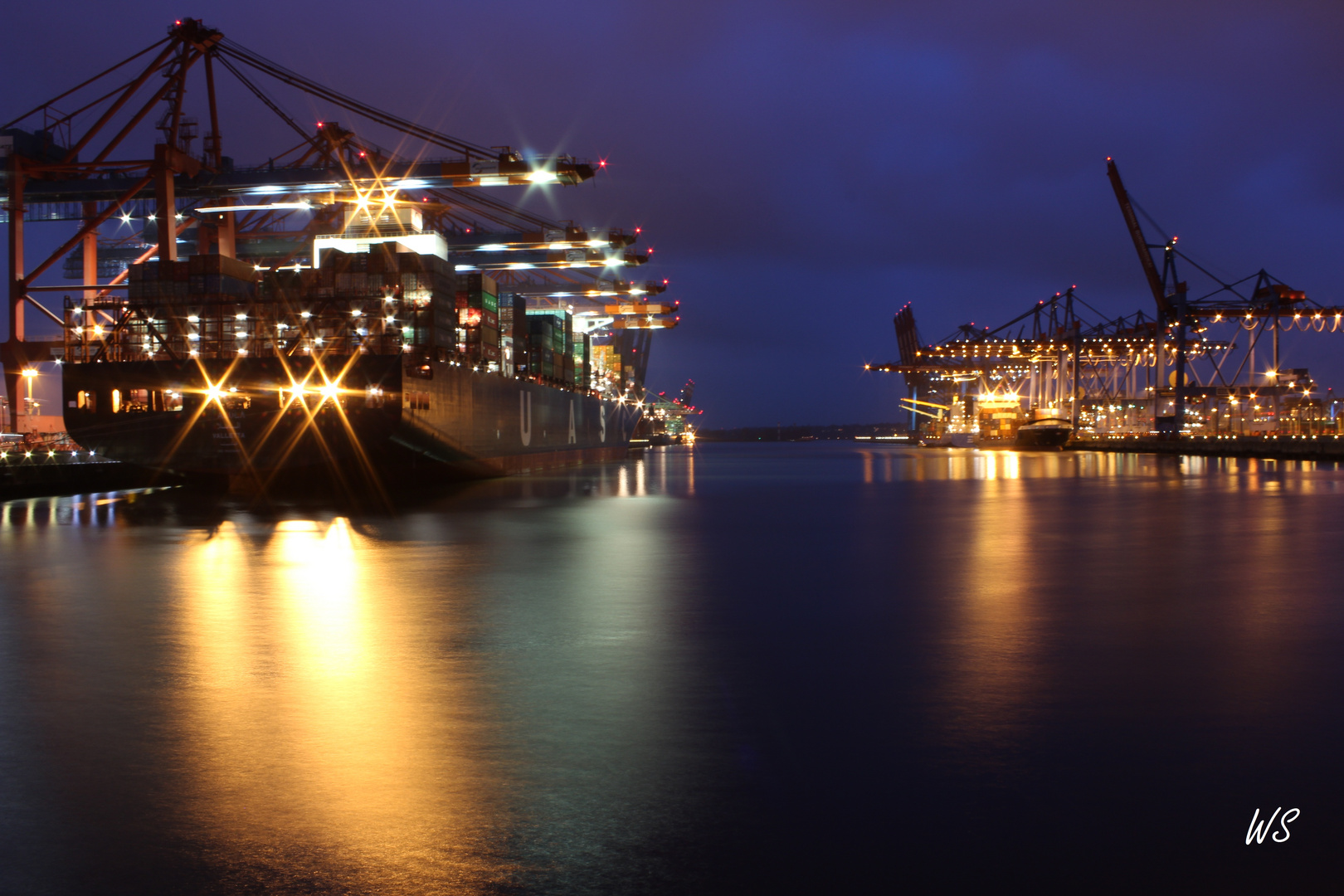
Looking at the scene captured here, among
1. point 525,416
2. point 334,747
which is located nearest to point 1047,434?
point 525,416

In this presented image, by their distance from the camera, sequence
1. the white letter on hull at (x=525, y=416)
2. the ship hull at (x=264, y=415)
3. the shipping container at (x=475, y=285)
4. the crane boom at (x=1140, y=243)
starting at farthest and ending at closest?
the crane boom at (x=1140, y=243), the white letter on hull at (x=525, y=416), the shipping container at (x=475, y=285), the ship hull at (x=264, y=415)

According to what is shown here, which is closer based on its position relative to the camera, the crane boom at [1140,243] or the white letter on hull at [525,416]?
the white letter on hull at [525,416]

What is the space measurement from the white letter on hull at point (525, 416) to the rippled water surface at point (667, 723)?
106 feet

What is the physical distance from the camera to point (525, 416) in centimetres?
4706

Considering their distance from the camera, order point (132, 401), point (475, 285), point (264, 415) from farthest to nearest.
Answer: point (475, 285)
point (132, 401)
point (264, 415)

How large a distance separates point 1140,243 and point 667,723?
80234 millimetres

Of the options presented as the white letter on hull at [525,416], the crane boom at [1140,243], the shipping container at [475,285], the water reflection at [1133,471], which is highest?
the crane boom at [1140,243]

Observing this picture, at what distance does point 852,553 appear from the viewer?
1469 centimetres

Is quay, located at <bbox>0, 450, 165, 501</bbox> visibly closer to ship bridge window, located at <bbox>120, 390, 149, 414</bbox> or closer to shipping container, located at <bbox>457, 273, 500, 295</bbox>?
ship bridge window, located at <bbox>120, 390, 149, 414</bbox>

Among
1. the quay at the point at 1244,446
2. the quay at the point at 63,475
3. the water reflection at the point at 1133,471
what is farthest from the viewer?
the quay at the point at 1244,446

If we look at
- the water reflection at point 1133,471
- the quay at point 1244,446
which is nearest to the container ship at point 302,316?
the water reflection at point 1133,471

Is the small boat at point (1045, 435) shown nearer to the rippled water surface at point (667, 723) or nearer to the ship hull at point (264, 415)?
the ship hull at point (264, 415)

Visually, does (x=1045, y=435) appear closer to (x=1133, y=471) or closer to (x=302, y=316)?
(x=1133, y=471)

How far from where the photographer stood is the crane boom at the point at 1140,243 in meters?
72.1
